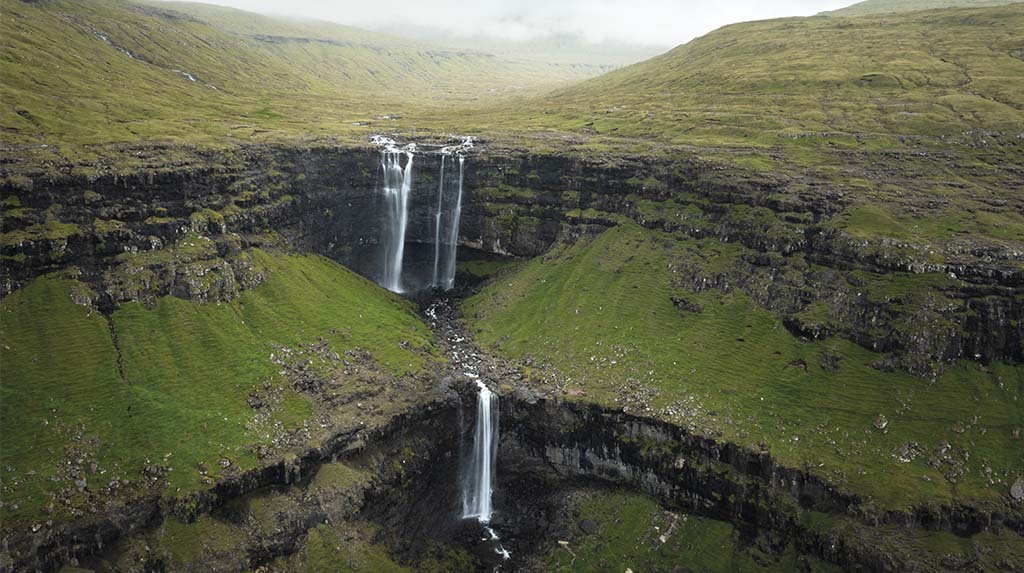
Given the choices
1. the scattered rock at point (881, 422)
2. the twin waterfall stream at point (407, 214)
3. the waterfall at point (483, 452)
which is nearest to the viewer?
the scattered rock at point (881, 422)

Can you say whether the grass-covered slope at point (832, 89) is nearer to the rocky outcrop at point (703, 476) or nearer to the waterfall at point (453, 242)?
the waterfall at point (453, 242)

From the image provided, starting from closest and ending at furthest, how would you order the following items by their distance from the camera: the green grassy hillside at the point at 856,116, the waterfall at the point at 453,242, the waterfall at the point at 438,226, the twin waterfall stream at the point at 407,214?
the green grassy hillside at the point at 856,116
the twin waterfall stream at the point at 407,214
the waterfall at the point at 453,242
the waterfall at the point at 438,226

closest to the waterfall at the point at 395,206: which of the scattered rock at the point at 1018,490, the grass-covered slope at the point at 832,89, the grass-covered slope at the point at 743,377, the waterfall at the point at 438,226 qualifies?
the waterfall at the point at 438,226

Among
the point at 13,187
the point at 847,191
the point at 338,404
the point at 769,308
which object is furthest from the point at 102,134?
the point at 847,191

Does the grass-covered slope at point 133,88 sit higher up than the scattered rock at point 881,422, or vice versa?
the grass-covered slope at point 133,88

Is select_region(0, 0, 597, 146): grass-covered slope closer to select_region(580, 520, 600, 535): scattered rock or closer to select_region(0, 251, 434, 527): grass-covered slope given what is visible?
select_region(0, 251, 434, 527): grass-covered slope

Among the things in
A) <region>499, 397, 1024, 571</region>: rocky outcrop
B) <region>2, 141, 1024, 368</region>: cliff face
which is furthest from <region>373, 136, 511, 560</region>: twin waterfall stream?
<region>499, 397, 1024, 571</region>: rocky outcrop

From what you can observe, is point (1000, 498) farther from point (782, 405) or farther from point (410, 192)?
point (410, 192)

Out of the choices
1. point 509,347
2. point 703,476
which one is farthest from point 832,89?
point 703,476
